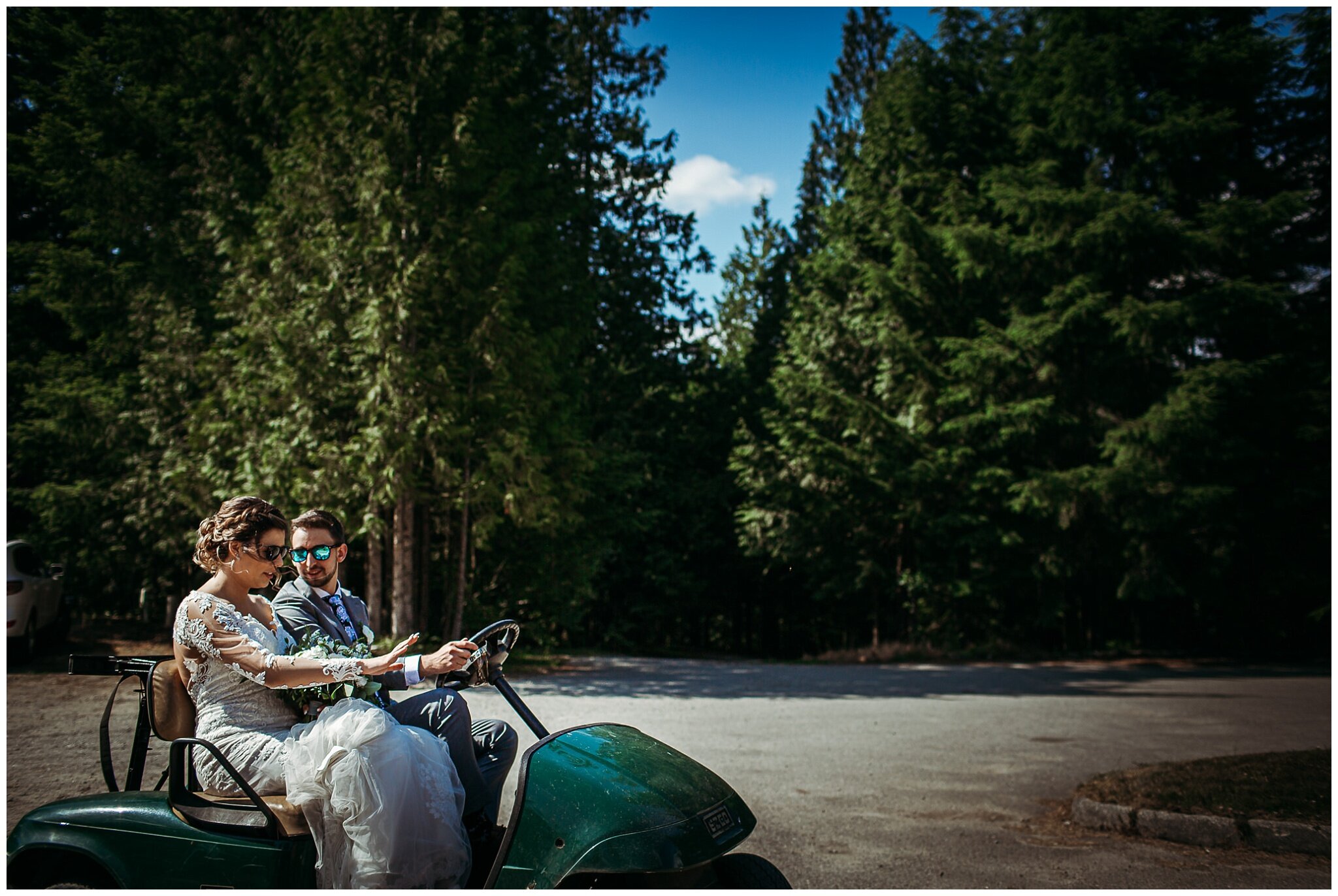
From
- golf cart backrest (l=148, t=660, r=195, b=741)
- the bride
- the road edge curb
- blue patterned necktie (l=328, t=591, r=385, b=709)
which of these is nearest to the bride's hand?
the bride

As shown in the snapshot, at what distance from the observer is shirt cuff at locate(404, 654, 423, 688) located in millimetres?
2893

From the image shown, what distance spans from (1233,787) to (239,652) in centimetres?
628

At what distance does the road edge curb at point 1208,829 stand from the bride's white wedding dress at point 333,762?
4.63m

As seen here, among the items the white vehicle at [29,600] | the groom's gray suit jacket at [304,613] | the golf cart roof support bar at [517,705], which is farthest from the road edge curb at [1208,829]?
the white vehicle at [29,600]

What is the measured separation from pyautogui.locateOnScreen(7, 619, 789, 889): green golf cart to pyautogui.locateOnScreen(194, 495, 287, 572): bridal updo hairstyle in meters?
0.41

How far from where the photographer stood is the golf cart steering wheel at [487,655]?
116 inches

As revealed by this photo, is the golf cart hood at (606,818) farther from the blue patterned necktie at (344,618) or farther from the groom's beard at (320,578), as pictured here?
the groom's beard at (320,578)

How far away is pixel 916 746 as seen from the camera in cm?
866

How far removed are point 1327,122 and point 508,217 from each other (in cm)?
1581

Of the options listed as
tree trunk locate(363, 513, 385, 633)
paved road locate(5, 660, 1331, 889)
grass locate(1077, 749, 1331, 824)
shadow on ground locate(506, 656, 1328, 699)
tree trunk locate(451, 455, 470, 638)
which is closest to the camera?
paved road locate(5, 660, 1331, 889)

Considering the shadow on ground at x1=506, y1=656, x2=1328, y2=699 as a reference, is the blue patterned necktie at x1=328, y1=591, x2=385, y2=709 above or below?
above

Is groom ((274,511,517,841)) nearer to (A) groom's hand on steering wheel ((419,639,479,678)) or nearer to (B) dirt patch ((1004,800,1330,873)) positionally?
(A) groom's hand on steering wheel ((419,639,479,678))

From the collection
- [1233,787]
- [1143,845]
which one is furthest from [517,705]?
[1233,787]

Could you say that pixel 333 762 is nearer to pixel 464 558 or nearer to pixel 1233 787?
pixel 1233 787
